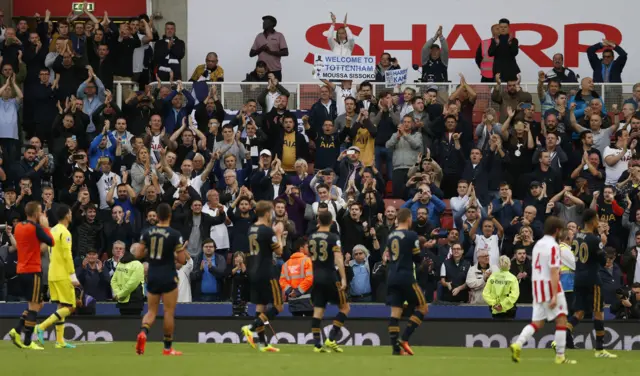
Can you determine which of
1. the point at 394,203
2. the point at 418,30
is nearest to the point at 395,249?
the point at 394,203

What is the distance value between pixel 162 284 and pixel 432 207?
8955mm

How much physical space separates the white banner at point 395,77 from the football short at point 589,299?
879cm

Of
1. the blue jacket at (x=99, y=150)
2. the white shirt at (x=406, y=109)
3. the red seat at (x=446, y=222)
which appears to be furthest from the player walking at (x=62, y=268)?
the white shirt at (x=406, y=109)

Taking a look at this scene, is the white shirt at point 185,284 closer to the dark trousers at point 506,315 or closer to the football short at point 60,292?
the football short at point 60,292

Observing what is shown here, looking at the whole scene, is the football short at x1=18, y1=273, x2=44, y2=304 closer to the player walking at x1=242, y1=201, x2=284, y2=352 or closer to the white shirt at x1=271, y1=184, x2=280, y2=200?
the player walking at x1=242, y1=201, x2=284, y2=352

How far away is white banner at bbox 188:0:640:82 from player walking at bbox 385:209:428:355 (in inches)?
533

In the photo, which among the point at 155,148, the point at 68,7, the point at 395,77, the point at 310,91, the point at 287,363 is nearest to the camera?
the point at 287,363

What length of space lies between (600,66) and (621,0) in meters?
2.66

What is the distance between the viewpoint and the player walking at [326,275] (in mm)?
19422

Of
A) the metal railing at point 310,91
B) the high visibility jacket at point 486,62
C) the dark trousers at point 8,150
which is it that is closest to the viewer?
the dark trousers at point 8,150

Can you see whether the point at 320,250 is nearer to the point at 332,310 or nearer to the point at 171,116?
the point at 332,310

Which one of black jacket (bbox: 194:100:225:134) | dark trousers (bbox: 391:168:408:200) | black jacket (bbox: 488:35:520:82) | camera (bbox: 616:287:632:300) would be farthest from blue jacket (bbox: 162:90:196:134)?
camera (bbox: 616:287:632:300)

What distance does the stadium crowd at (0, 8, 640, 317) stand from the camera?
2480cm

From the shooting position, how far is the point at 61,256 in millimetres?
20125
